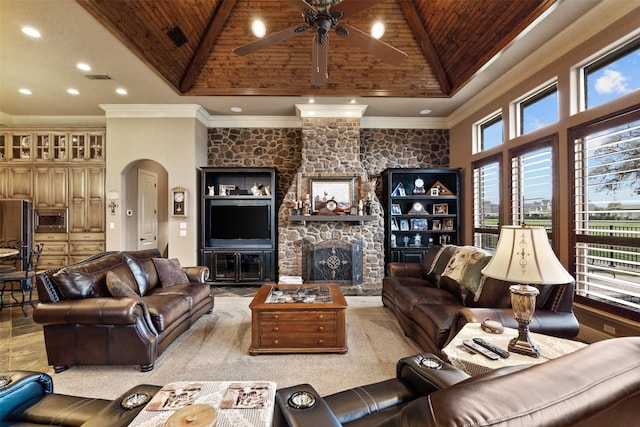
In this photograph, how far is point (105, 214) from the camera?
5.49m

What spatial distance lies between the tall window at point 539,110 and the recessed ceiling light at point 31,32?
6412mm

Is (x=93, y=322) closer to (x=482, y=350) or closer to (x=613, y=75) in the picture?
(x=482, y=350)

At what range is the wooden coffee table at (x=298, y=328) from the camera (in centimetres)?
272

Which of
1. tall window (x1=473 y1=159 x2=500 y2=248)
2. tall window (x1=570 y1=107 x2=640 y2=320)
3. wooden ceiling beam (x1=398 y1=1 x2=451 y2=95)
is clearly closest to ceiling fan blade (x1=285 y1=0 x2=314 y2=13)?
wooden ceiling beam (x1=398 y1=1 x2=451 y2=95)

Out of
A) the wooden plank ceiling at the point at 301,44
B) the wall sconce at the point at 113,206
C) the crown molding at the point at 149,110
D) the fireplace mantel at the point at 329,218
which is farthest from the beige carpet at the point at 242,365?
the crown molding at the point at 149,110

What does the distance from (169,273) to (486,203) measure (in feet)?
17.5

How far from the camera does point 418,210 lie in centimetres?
590

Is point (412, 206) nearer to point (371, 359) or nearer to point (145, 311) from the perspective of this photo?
point (371, 359)

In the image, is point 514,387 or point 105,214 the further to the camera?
point 105,214

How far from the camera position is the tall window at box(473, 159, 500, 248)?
476 centimetres

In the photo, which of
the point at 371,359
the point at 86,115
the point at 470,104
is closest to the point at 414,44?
the point at 470,104

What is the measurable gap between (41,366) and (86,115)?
17.8 ft

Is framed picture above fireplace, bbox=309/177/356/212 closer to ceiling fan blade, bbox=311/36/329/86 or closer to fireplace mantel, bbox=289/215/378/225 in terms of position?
fireplace mantel, bbox=289/215/378/225

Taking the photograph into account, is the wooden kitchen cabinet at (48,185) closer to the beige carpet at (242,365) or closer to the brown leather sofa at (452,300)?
the beige carpet at (242,365)
